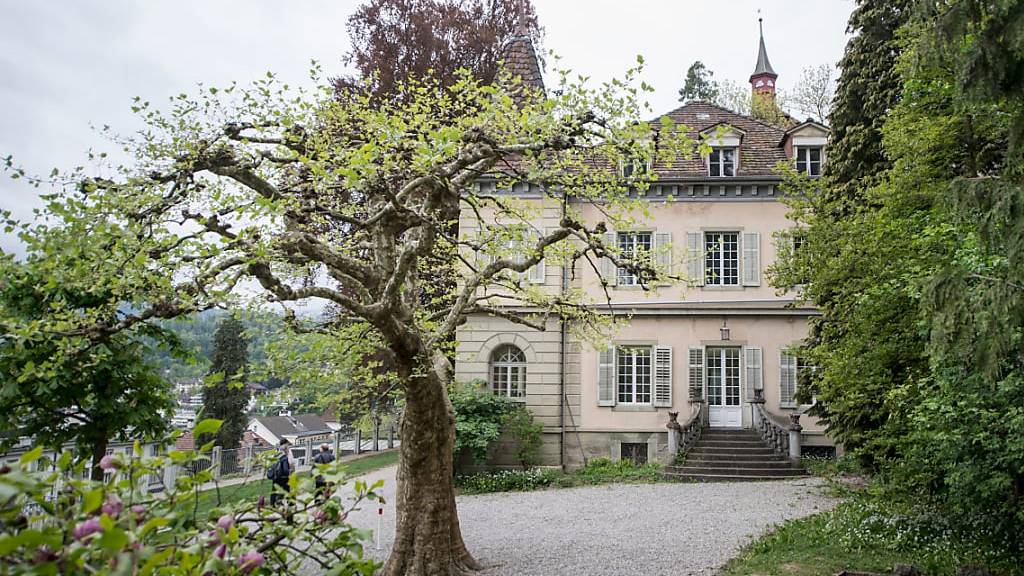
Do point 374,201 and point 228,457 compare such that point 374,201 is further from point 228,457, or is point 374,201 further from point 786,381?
point 228,457

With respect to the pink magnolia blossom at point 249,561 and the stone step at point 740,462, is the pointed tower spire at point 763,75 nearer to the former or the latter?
the stone step at point 740,462

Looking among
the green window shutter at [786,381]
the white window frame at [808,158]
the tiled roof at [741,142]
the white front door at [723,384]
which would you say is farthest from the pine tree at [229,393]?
the white window frame at [808,158]

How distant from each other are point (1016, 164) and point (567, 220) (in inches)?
188

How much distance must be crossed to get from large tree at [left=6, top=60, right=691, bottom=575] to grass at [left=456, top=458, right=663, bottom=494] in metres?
8.37

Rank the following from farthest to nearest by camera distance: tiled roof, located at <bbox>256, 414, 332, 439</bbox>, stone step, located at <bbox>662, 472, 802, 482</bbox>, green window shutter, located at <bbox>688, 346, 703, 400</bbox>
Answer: tiled roof, located at <bbox>256, 414, 332, 439</bbox>
green window shutter, located at <bbox>688, 346, 703, 400</bbox>
stone step, located at <bbox>662, 472, 802, 482</bbox>

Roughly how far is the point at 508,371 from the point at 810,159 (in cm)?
1125

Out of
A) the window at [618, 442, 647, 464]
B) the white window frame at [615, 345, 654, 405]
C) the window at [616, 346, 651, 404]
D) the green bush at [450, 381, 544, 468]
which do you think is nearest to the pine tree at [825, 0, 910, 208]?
the white window frame at [615, 345, 654, 405]

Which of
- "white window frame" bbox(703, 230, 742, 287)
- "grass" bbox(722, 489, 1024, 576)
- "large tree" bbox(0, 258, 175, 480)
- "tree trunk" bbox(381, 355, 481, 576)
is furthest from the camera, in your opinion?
"white window frame" bbox(703, 230, 742, 287)

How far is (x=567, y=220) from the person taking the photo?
8.70 meters

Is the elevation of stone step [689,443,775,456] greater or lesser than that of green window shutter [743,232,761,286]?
lesser

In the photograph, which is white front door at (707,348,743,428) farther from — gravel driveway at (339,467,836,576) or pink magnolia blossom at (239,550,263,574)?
pink magnolia blossom at (239,550,263,574)

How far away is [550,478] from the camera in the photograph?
19.0 m

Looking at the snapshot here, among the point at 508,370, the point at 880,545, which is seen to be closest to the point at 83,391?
the point at 880,545

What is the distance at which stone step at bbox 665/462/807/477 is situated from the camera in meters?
18.3
